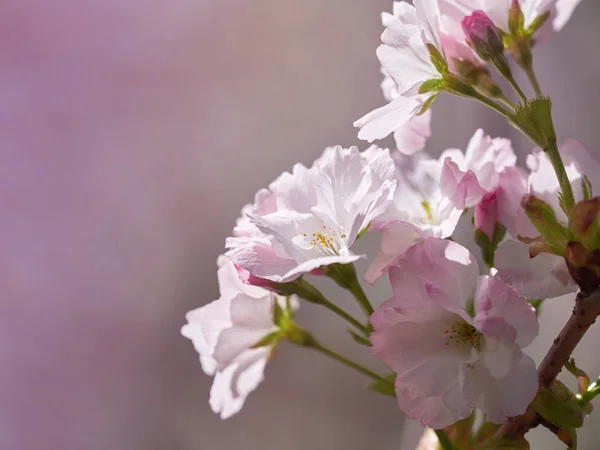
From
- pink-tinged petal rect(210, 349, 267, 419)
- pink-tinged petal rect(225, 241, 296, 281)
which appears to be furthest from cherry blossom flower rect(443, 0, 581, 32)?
pink-tinged petal rect(210, 349, 267, 419)

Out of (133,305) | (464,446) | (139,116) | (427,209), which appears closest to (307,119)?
(139,116)

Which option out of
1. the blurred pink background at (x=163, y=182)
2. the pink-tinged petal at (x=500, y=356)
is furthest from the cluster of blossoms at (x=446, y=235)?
the blurred pink background at (x=163, y=182)

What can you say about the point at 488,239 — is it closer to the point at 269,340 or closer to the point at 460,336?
the point at 460,336

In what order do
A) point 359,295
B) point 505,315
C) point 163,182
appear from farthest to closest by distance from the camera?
point 163,182
point 359,295
point 505,315

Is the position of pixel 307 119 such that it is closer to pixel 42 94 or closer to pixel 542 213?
pixel 42 94

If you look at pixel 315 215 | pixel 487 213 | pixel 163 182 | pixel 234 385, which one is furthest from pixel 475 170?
pixel 163 182
